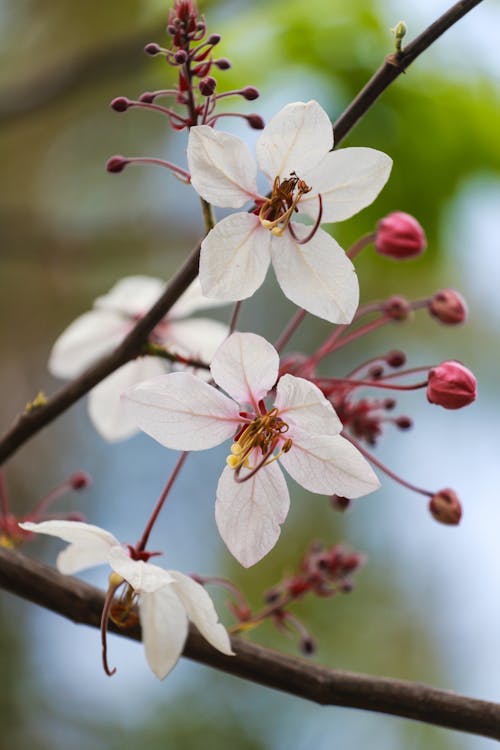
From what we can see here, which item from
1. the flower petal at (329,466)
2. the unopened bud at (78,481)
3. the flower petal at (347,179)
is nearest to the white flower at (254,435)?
the flower petal at (329,466)

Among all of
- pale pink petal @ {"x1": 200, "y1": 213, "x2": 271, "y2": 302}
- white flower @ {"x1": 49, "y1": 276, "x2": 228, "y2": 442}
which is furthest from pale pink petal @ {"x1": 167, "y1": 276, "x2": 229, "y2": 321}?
pale pink petal @ {"x1": 200, "y1": 213, "x2": 271, "y2": 302}

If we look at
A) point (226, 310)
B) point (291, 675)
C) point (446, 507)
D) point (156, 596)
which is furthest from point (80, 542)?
point (226, 310)

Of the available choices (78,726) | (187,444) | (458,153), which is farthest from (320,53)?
(78,726)

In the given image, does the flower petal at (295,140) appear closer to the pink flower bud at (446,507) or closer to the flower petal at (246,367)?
the flower petal at (246,367)

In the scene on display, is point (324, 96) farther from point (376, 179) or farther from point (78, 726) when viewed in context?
point (78, 726)

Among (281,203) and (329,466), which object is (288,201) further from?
(329,466)
